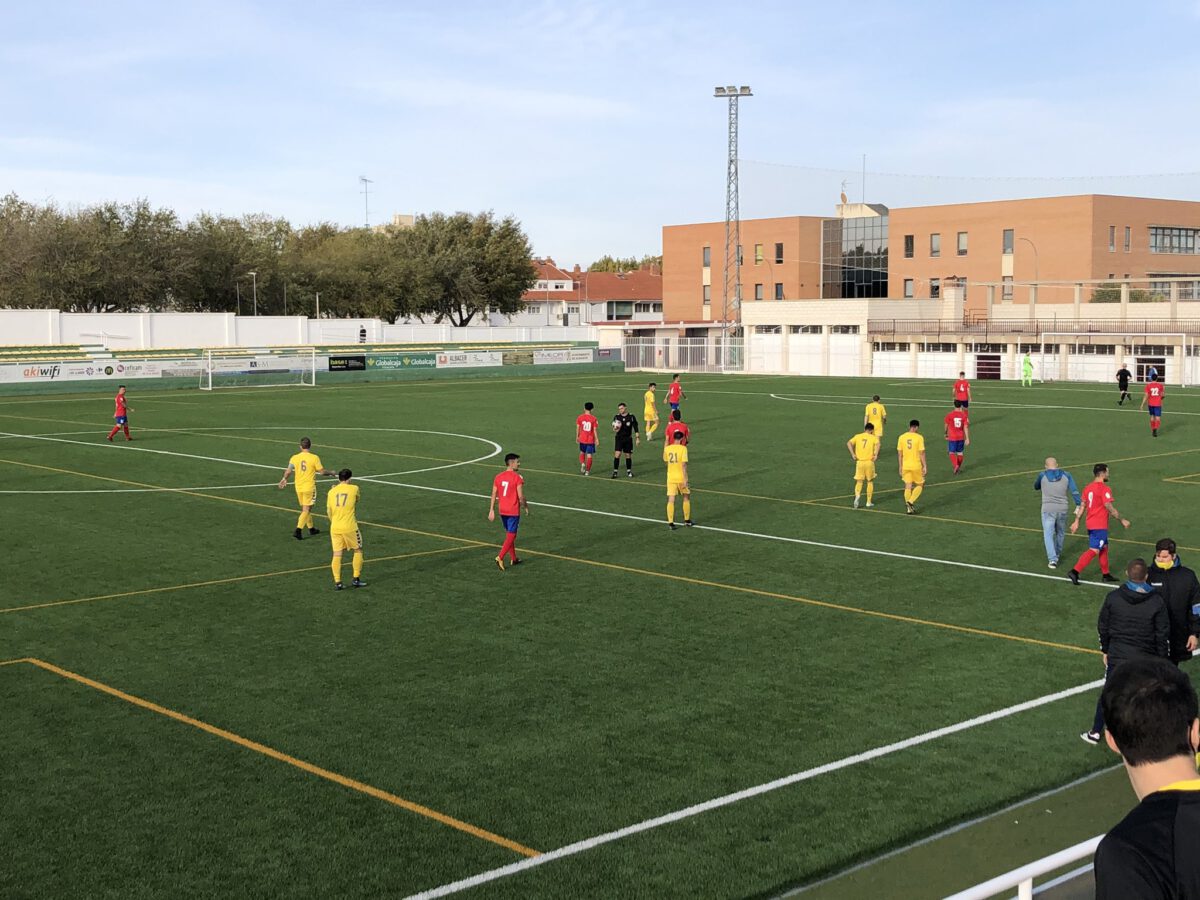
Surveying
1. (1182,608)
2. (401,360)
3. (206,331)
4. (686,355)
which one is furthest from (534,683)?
(686,355)

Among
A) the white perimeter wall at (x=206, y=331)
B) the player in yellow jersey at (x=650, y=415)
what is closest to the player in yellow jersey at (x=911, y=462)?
the player in yellow jersey at (x=650, y=415)

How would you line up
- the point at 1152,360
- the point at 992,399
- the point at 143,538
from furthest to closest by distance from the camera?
the point at 1152,360
the point at 992,399
the point at 143,538

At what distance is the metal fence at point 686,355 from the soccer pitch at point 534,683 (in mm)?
58667

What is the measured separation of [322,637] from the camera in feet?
50.3

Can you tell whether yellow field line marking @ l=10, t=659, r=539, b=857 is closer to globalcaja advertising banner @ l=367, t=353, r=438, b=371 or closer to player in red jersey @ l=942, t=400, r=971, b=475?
player in red jersey @ l=942, t=400, r=971, b=475

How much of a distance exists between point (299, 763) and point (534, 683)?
9.97 ft

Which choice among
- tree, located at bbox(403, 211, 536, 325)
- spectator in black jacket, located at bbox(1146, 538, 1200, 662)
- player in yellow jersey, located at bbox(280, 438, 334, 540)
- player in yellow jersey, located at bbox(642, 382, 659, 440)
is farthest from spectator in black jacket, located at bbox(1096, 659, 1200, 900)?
tree, located at bbox(403, 211, 536, 325)

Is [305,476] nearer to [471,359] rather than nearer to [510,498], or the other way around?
[510,498]

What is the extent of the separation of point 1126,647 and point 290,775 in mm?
7056

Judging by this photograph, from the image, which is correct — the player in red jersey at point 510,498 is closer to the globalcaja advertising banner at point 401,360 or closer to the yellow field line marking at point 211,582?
the yellow field line marking at point 211,582

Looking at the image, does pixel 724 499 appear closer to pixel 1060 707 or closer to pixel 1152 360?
pixel 1060 707

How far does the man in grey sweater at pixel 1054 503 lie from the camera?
1872 cm

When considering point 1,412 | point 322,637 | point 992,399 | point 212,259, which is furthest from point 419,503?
point 212,259

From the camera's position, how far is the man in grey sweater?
61.4 ft
